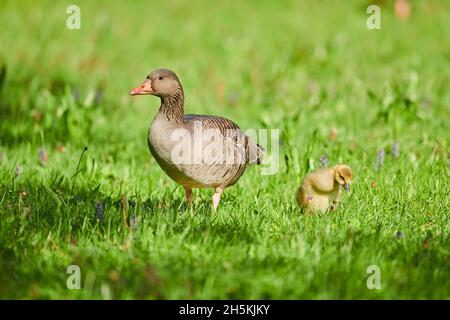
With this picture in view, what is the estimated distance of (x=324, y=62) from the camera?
37.0 feet

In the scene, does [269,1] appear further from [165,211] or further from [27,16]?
[165,211]

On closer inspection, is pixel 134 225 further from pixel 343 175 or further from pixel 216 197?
pixel 343 175

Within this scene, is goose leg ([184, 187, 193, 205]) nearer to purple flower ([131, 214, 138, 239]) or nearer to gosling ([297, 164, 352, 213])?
gosling ([297, 164, 352, 213])

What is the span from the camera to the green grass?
4340mm

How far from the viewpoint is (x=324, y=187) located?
5555 mm

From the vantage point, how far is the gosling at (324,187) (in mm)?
5512

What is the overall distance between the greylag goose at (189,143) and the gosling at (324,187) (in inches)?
23.4

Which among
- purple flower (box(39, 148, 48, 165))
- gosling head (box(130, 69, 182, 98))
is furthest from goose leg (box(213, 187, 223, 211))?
purple flower (box(39, 148, 48, 165))

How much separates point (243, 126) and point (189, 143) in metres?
3.33

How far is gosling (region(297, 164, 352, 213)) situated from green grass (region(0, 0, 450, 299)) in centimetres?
13

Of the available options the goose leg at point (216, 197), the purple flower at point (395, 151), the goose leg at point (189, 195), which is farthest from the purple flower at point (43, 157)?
the purple flower at point (395, 151)

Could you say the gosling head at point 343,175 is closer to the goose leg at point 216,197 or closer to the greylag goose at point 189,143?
the greylag goose at point 189,143
